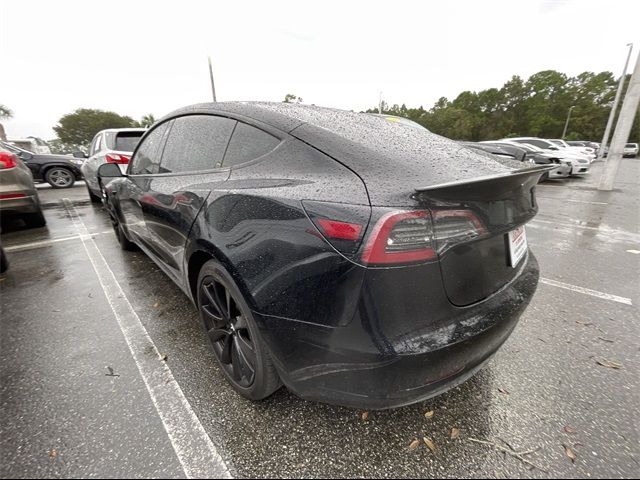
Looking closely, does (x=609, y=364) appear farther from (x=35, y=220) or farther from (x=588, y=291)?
(x=35, y=220)

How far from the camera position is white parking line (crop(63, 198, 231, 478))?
134 centimetres

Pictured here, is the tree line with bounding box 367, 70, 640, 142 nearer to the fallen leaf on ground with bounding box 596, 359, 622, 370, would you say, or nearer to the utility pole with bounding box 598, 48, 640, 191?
the utility pole with bounding box 598, 48, 640, 191

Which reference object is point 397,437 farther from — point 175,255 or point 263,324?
point 175,255

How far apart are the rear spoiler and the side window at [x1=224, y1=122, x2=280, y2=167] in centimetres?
82

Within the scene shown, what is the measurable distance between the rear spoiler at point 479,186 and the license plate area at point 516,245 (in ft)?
0.80

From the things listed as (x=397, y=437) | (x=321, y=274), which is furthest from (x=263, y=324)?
(x=397, y=437)

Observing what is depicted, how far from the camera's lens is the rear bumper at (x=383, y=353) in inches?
44.1

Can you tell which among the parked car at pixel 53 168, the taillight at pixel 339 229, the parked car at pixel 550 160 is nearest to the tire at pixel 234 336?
the taillight at pixel 339 229

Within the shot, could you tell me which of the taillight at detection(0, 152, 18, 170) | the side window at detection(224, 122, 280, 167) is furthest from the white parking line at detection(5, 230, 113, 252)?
the side window at detection(224, 122, 280, 167)

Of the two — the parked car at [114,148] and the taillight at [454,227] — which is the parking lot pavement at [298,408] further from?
the parked car at [114,148]

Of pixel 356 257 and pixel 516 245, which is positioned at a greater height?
pixel 356 257

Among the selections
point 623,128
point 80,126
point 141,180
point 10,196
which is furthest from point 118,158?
point 80,126

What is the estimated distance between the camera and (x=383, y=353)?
1109mm

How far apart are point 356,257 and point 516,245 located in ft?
3.04
